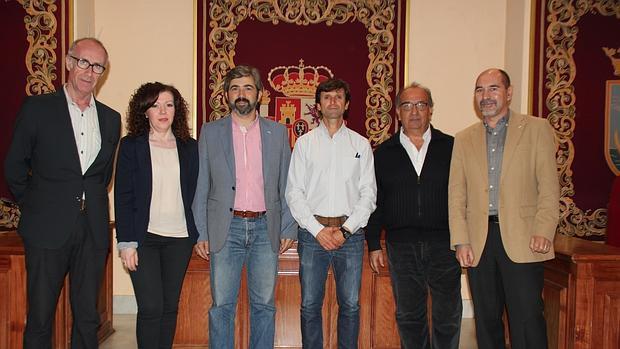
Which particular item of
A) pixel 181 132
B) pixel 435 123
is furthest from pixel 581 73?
pixel 181 132

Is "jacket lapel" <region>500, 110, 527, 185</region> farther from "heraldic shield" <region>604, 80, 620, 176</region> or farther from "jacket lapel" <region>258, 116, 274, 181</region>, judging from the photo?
"heraldic shield" <region>604, 80, 620, 176</region>

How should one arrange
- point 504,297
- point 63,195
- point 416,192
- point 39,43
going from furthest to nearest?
point 39,43 < point 416,192 < point 504,297 < point 63,195

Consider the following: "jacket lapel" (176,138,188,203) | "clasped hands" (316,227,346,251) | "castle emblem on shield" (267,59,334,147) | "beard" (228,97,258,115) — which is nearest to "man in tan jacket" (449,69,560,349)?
"clasped hands" (316,227,346,251)

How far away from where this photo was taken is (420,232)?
111 inches

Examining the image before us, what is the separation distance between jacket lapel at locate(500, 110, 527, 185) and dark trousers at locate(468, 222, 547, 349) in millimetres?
315

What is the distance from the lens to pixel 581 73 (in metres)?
4.44

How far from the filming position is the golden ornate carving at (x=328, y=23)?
4.64m

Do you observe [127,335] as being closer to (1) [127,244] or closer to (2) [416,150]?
(1) [127,244]

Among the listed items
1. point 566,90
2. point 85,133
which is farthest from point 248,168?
point 566,90

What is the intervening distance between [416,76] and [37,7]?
3.26m

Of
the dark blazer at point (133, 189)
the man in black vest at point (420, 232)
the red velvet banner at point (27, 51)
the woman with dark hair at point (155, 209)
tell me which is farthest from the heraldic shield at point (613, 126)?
the red velvet banner at point (27, 51)

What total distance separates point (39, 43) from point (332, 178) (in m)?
3.00

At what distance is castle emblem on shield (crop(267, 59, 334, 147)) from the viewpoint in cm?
470

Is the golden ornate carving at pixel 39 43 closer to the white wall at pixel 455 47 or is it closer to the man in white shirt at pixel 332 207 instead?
the man in white shirt at pixel 332 207
